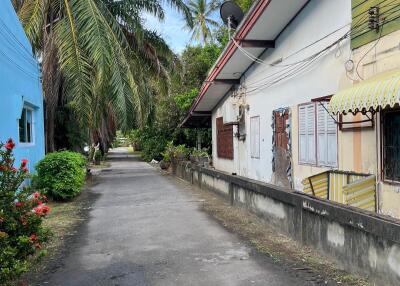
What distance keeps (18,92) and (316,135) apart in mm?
7674

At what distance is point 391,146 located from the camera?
6910mm

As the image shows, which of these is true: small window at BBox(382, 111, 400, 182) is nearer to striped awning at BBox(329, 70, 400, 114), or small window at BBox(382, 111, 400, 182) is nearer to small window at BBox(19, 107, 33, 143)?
striped awning at BBox(329, 70, 400, 114)

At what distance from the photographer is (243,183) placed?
10039 mm

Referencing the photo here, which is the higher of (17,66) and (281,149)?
(17,66)

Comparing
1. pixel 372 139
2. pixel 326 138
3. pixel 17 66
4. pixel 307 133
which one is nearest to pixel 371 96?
pixel 372 139

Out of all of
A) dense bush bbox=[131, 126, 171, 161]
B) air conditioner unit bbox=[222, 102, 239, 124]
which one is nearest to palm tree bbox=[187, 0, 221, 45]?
dense bush bbox=[131, 126, 171, 161]

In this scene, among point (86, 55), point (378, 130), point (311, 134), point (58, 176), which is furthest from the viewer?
point (86, 55)

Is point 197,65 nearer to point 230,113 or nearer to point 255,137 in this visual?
point 230,113

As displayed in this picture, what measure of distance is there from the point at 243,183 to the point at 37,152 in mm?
7252

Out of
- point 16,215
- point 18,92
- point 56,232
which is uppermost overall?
point 18,92

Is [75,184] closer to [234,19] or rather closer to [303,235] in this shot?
[234,19]

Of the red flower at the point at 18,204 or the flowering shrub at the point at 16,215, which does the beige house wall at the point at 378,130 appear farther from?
the red flower at the point at 18,204

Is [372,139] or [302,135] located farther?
[302,135]

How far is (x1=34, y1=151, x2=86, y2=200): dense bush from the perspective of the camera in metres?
12.9
